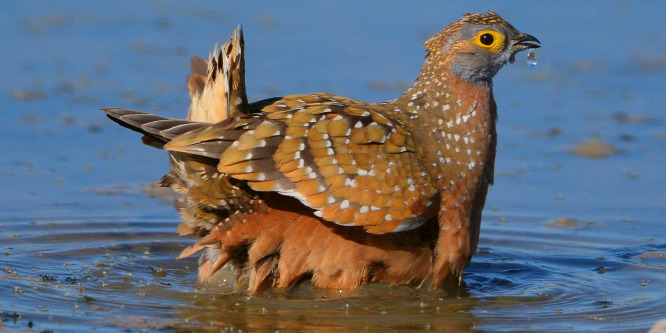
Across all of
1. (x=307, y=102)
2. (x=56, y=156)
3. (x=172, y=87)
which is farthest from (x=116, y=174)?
(x=307, y=102)

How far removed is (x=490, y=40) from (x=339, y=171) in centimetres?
179

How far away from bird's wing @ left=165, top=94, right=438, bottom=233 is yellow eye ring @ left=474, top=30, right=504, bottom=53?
113cm

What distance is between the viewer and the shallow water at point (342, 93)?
8602 millimetres

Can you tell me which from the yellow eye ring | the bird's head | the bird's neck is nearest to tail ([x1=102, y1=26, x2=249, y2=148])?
the bird's neck

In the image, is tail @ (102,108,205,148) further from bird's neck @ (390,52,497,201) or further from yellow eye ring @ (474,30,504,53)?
yellow eye ring @ (474,30,504,53)

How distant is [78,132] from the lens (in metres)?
13.4

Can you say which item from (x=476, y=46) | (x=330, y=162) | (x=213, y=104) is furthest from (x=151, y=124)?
(x=476, y=46)

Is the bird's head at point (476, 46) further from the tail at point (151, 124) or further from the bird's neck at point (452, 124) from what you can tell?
the tail at point (151, 124)

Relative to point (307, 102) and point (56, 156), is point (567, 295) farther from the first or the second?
point (56, 156)

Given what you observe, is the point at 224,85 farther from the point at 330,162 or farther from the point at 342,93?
the point at 342,93

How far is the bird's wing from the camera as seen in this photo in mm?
8195

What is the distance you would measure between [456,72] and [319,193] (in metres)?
1.70

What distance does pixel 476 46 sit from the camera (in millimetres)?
9094

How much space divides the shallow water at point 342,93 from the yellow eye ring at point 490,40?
6.50 ft
